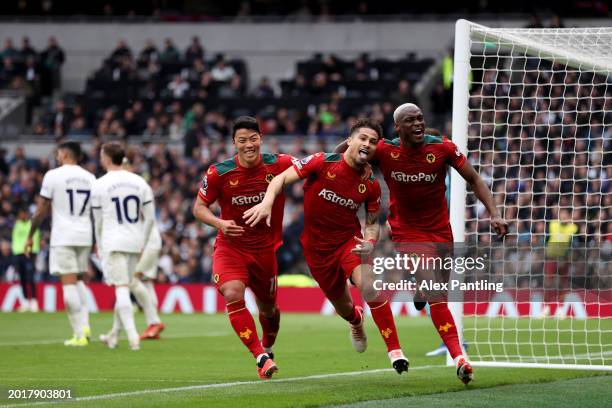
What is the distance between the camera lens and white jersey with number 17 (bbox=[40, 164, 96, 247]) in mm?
14273

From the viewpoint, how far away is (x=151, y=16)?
124 feet

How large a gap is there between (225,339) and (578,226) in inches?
206

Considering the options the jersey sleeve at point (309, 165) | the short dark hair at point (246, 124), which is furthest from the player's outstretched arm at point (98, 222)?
the jersey sleeve at point (309, 165)

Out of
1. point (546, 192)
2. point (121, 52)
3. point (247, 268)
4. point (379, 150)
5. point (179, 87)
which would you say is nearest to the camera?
point (379, 150)

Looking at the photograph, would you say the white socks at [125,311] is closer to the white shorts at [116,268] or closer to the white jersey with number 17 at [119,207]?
the white shorts at [116,268]

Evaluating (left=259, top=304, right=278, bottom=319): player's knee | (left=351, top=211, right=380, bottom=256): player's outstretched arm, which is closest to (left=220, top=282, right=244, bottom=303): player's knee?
(left=259, top=304, right=278, bottom=319): player's knee

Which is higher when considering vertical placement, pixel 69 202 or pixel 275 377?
pixel 69 202

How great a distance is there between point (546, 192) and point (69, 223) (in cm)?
607

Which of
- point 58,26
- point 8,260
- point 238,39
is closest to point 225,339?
point 8,260

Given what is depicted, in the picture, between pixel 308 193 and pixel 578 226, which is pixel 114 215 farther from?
pixel 578 226

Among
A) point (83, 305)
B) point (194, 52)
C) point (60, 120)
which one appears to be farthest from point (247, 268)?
point (194, 52)

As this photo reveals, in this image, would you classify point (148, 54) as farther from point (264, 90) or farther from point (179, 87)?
point (264, 90)

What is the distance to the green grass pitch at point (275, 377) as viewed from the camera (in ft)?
27.8

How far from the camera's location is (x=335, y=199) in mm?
9773
